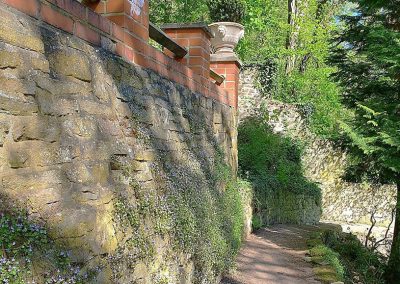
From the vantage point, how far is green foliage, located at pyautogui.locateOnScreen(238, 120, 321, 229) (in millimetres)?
9625

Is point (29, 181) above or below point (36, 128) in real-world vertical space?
below

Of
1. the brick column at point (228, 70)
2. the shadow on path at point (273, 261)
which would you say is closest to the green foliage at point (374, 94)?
the shadow on path at point (273, 261)

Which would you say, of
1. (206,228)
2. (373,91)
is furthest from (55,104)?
(373,91)

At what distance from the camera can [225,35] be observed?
698cm

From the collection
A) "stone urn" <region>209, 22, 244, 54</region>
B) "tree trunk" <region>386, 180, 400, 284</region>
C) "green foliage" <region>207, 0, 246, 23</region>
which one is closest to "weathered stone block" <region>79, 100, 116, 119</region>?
"stone urn" <region>209, 22, 244, 54</region>

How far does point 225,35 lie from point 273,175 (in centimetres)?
572

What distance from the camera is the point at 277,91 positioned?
47.3 feet

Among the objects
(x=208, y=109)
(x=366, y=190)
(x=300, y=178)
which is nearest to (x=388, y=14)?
(x=208, y=109)

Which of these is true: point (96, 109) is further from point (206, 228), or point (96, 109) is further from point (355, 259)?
point (355, 259)

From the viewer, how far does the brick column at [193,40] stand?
5102 millimetres

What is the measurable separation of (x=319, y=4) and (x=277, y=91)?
612 centimetres

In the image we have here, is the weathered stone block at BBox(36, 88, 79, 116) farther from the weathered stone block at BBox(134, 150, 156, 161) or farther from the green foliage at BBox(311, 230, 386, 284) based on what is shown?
the green foliage at BBox(311, 230, 386, 284)

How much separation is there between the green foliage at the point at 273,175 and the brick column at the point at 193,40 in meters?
4.26

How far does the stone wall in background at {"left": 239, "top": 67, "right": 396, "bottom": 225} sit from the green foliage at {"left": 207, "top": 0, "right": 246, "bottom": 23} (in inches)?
103
